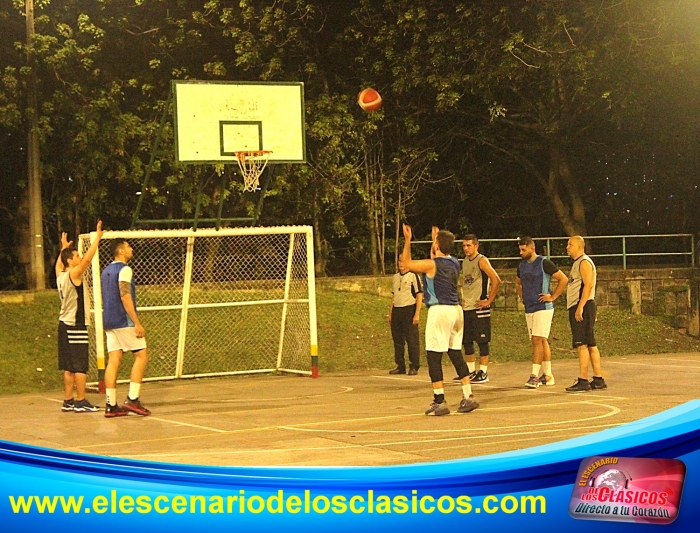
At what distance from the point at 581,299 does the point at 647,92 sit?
14.3m

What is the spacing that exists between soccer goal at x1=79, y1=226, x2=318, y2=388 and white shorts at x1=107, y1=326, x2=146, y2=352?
256 centimetres

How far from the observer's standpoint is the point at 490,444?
31.1 feet

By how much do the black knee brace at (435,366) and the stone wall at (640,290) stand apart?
511 inches

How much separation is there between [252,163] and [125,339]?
5.88 metres

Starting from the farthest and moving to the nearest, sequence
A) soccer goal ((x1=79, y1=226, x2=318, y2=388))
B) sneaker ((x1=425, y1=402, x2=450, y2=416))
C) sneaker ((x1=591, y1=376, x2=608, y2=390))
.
→ soccer goal ((x1=79, y1=226, x2=318, y2=388)) < sneaker ((x1=591, y1=376, x2=608, y2=390)) < sneaker ((x1=425, y1=402, x2=450, y2=416))

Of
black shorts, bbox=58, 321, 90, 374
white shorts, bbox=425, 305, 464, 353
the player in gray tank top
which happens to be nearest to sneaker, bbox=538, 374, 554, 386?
the player in gray tank top

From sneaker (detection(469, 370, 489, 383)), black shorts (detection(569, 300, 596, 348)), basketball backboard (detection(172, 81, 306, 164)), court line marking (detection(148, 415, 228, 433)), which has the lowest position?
sneaker (detection(469, 370, 489, 383))

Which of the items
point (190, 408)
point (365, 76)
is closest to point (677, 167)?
point (365, 76)

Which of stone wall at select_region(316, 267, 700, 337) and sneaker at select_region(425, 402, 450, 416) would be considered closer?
sneaker at select_region(425, 402, 450, 416)

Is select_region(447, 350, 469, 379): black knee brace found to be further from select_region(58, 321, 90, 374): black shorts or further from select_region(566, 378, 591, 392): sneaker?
select_region(58, 321, 90, 374): black shorts

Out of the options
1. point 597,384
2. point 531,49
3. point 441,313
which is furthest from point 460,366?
point 531,49

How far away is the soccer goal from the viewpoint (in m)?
16.5

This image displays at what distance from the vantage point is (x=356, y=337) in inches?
841

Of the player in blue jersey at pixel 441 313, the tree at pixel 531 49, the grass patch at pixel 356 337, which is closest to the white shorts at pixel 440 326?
the player in blue jersey at pixel 441 313
